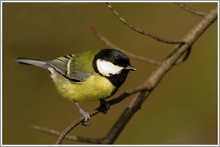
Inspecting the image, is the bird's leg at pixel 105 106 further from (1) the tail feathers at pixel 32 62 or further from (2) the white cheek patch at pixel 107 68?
(1) the tail feathers at pixel 32 62

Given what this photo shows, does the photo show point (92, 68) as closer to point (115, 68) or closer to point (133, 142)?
point (115, 68)

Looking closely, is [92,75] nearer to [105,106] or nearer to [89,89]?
[89,89]

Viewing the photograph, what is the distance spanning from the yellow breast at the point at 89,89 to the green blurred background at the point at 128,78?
901 mm

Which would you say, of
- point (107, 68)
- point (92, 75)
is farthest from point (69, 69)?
point (107, 68)

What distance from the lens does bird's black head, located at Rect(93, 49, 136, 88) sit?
2.29 metres

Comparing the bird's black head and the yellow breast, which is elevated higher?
the bird's black head

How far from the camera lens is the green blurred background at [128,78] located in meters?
3.42

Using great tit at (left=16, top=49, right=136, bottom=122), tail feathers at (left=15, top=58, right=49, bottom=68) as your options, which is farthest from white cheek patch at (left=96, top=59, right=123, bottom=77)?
tail feathers at (left=15, top=58, right=49, bottom=68)

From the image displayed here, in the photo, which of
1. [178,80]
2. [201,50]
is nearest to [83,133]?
[178,80]

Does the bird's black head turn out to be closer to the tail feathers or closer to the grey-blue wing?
the grey-blue wing

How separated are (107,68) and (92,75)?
0.41 ft

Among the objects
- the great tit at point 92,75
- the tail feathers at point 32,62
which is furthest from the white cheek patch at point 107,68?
the tail feathers at point 32,62

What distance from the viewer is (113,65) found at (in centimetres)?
234

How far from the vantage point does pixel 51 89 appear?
148 inches
